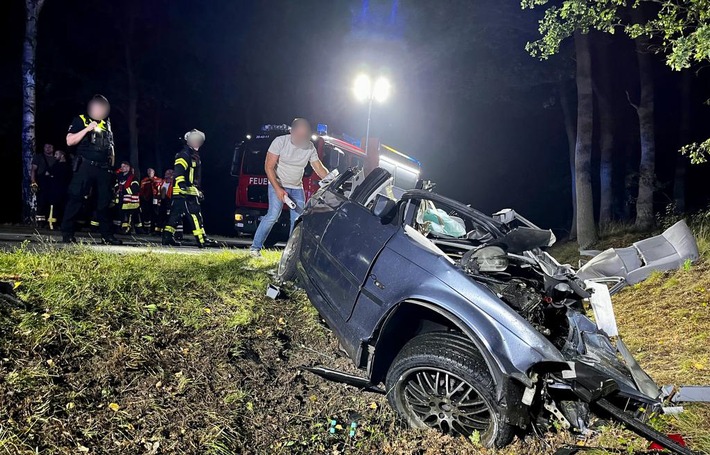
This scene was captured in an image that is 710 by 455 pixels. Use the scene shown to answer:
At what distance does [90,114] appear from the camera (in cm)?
575

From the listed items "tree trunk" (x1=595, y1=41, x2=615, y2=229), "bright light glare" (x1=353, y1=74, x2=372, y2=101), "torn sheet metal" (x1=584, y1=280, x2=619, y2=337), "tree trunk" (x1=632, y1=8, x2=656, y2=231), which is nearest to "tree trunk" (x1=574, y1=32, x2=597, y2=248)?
"tree trunk" (x1=632, y1=8, x2=656, y2=231)

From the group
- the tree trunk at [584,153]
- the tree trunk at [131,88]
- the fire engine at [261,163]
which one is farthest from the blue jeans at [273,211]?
the tree trunk at [131,88]

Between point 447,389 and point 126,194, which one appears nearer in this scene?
point 447,389

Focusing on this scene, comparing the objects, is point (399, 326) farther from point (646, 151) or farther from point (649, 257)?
point (646, 151)

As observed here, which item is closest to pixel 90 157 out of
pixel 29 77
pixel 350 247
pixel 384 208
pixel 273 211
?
pixel 273 211

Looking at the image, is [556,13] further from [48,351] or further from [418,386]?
[48,351]

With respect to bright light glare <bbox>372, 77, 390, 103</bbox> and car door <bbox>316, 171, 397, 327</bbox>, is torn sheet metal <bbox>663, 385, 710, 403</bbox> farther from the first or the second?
bright light glare <bbox>372, 77, 390, 103</bbox>

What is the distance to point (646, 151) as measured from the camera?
34.8ft

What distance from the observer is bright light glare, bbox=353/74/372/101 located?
39.3 feet

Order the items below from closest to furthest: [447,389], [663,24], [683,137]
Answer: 1. [447,389]
2. [663,24]
3. [683,137]

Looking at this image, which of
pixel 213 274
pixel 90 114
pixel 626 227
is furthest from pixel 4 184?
pixel 626 227

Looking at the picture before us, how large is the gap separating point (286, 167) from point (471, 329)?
386 cm

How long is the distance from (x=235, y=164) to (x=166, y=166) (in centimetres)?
1959

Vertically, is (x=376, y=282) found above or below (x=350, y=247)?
below
